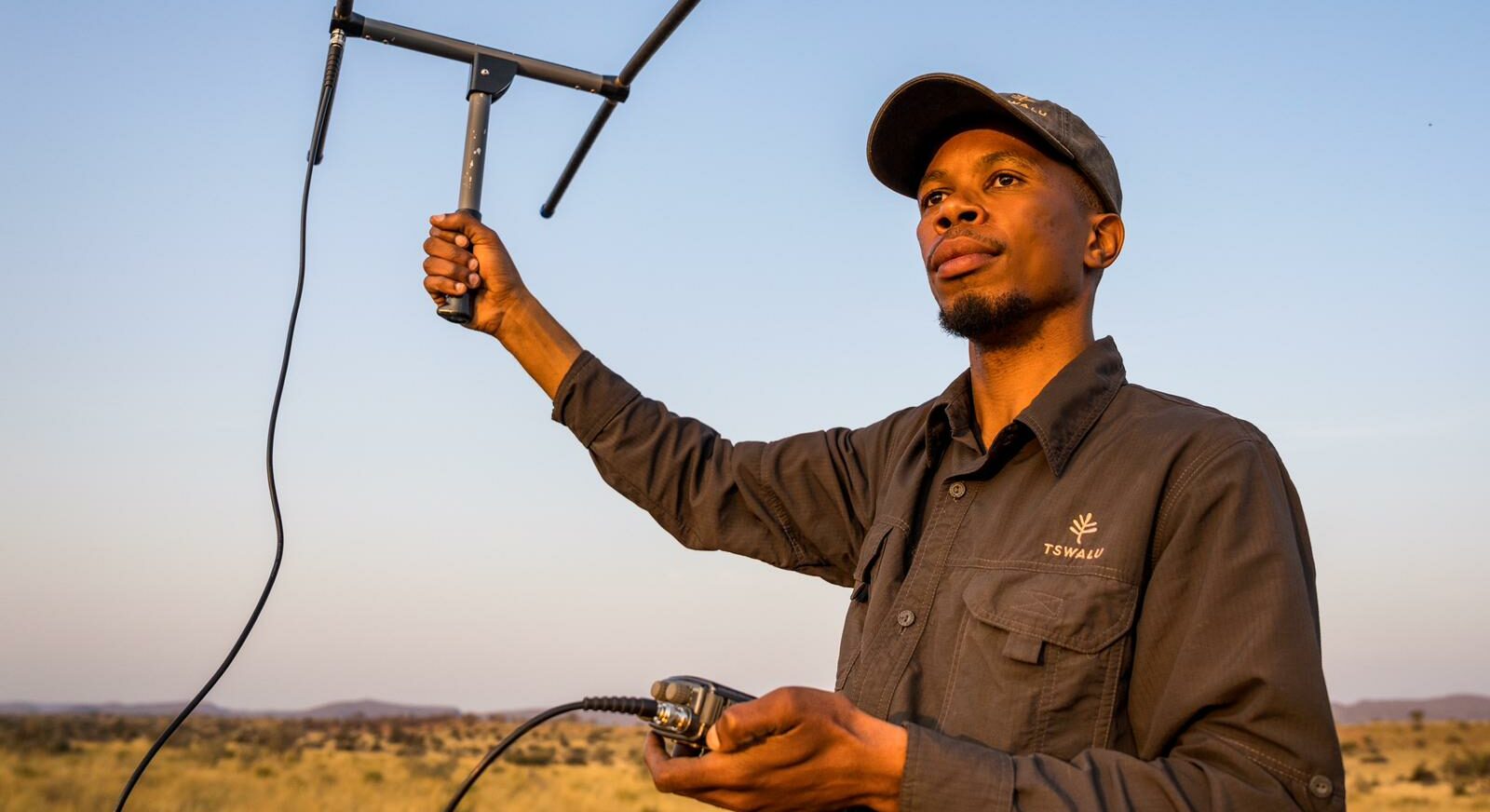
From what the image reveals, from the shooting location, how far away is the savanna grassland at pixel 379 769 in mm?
30094

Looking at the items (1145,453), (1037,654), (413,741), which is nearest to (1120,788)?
(1037,654)

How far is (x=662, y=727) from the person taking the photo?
2512mm

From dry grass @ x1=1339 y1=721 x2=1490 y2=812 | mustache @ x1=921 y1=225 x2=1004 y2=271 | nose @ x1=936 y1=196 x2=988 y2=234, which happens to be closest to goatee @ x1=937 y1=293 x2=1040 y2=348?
mustache @ x1=921 y1=225 x2=1004 y2=271

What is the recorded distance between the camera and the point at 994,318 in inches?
139

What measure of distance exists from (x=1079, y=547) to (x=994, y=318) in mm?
870

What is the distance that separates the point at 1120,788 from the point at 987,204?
1.83 m

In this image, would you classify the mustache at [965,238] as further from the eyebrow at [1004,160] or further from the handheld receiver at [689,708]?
the handheld receiver at [689,708]

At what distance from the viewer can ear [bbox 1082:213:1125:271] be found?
3.79m

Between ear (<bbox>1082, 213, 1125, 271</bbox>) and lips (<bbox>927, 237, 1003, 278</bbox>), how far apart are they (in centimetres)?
40

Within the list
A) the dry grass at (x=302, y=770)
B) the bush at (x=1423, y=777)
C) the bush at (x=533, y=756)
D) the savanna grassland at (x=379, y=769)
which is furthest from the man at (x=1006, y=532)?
the bush at (x=533, y=756)

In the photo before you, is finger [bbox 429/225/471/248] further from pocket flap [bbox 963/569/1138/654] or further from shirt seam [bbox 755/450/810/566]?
pocket flap [bbox 963/569/1138/654]

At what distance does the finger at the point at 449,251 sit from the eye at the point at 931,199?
1452mm

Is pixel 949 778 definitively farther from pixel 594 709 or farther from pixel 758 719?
pixel 594 709

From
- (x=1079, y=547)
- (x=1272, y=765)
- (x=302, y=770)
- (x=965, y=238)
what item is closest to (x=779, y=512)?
(x=965, y=238)
